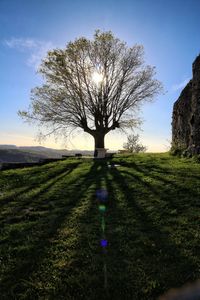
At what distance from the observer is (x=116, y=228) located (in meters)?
5.72

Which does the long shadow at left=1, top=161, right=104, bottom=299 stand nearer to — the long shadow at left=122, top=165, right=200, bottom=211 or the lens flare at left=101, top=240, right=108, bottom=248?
the lens flare at left=101, top=240, right=108, bottom=248

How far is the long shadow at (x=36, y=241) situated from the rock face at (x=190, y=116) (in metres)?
8.03

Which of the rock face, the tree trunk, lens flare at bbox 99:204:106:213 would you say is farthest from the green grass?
the tree trunk

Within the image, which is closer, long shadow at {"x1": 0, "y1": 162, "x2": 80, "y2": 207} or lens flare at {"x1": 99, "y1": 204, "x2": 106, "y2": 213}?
lens flare at {"x1": 99, "y1": 204, "x2": 106, "y2": 213}

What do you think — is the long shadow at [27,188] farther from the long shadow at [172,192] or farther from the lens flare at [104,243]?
the long shadow at [172,192]

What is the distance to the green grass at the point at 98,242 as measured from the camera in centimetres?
382

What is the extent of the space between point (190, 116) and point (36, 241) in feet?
A: 42.1

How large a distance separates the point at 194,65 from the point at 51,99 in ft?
45.8

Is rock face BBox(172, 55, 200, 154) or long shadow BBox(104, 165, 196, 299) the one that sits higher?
rock face BBox(172, 55, 200, 154)

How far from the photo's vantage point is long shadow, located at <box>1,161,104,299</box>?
4026 millimetres

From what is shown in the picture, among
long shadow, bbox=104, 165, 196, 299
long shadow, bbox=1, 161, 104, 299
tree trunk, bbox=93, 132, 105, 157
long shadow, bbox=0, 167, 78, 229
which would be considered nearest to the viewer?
long shadow, bbox=104, 165, 196, 299

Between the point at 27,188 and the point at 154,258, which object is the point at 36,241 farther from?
the point at 27,188

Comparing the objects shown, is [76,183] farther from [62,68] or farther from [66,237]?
[62,68]

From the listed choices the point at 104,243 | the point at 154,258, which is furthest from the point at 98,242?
the point at 154,258
